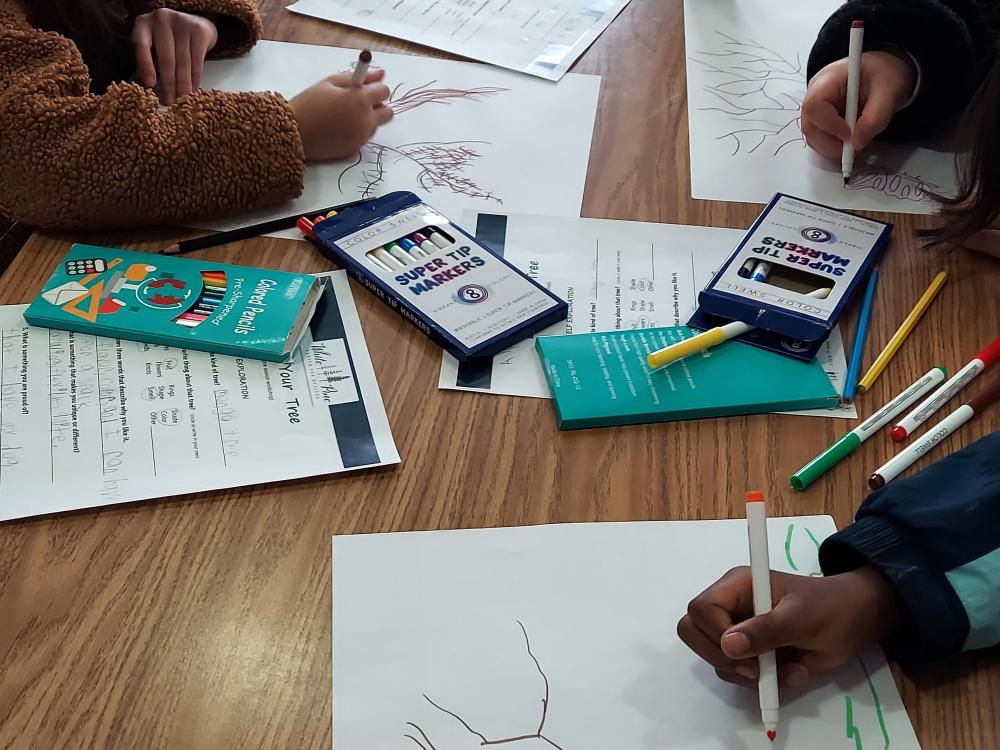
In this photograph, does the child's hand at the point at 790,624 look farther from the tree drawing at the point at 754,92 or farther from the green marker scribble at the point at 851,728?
the tree drawing at the point at 754,92

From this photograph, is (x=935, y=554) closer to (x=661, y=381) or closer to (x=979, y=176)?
(x=661, y=381)

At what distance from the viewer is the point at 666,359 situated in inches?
25.1

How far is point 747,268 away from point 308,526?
1.22 feet

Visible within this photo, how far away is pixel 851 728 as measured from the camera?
1.53 ft

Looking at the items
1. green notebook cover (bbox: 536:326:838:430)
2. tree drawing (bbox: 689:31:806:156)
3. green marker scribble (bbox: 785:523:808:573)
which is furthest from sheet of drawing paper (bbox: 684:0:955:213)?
green marker scribble (bbox: 785:523:808:573)

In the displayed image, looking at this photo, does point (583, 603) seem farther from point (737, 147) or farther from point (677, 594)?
point (737, 147)

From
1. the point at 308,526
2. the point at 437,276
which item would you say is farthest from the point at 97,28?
the point at 308,526

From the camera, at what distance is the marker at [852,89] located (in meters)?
0.82

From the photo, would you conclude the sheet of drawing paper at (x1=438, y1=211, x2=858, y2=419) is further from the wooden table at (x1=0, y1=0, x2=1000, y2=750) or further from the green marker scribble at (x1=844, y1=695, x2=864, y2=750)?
the green marker scribble at (x1=844, y1=695, x2=864, y2=750)

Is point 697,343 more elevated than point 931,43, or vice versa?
point 931,43

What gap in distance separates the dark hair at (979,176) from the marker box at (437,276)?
0.33 metres

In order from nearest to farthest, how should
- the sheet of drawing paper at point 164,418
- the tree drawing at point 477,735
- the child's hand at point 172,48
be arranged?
the tree drawing at point 477,735 < the sheet of drawing paper at point 164,418 < the child's hand at point 172,48

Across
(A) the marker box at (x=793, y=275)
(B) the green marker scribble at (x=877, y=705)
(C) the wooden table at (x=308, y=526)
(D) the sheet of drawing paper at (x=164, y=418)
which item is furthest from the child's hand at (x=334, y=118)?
(B) the green marker scribble at (x=877, y=705)

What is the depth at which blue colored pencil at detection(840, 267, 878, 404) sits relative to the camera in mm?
634
